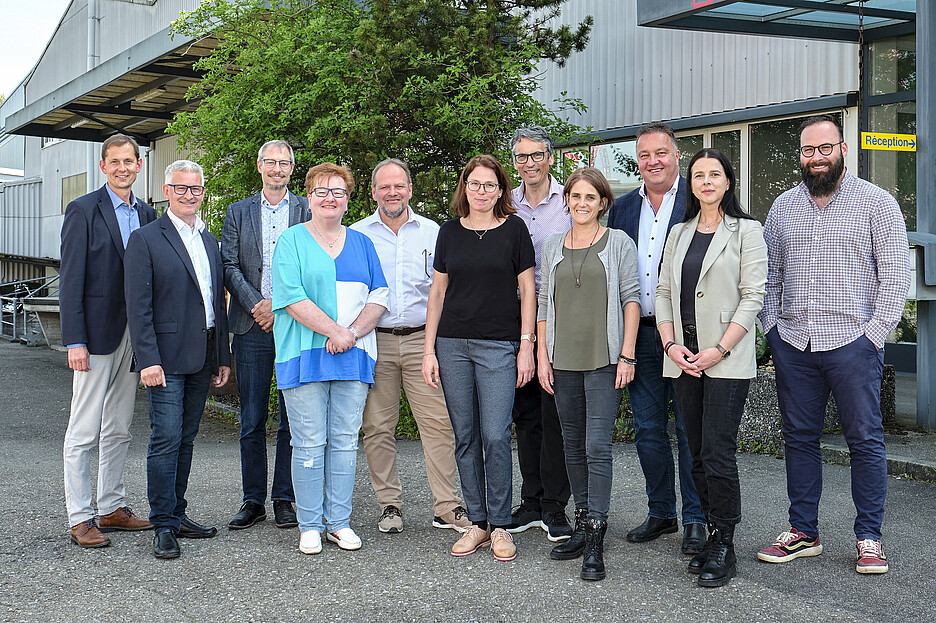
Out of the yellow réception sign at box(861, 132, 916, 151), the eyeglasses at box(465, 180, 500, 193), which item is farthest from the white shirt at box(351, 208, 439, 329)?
the yellow réception sign at box(861, 132, 916, 151)

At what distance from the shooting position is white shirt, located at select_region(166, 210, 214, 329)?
5109mm

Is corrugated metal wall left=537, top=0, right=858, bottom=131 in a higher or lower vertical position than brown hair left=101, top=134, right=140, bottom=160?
higher

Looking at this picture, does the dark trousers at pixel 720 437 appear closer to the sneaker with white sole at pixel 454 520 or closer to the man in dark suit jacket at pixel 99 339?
the sneaker with white sole at pixel 454 520

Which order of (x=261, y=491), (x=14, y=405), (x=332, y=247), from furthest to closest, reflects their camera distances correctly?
(x=14, y=405), (x=261, y=491), (x=332, y=247)

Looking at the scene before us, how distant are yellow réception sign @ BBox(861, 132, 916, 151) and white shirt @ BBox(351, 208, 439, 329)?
502 cm

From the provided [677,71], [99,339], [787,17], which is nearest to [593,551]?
[99,339]

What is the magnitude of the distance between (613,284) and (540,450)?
113 centimetres

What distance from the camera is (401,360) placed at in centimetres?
530

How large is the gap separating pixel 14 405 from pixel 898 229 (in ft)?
31.4

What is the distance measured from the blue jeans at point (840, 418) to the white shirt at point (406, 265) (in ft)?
6.25

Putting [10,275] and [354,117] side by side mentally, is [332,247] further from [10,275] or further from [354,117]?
[10,275]

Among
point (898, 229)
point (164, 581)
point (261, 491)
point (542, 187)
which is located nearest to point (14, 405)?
point (261, 491)

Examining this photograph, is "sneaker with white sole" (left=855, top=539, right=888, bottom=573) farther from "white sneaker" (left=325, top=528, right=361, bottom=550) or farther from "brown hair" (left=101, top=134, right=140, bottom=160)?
"brown hair" (left=101, top=134, right=140, bottom=160)

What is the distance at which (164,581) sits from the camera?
4422 millimetres
